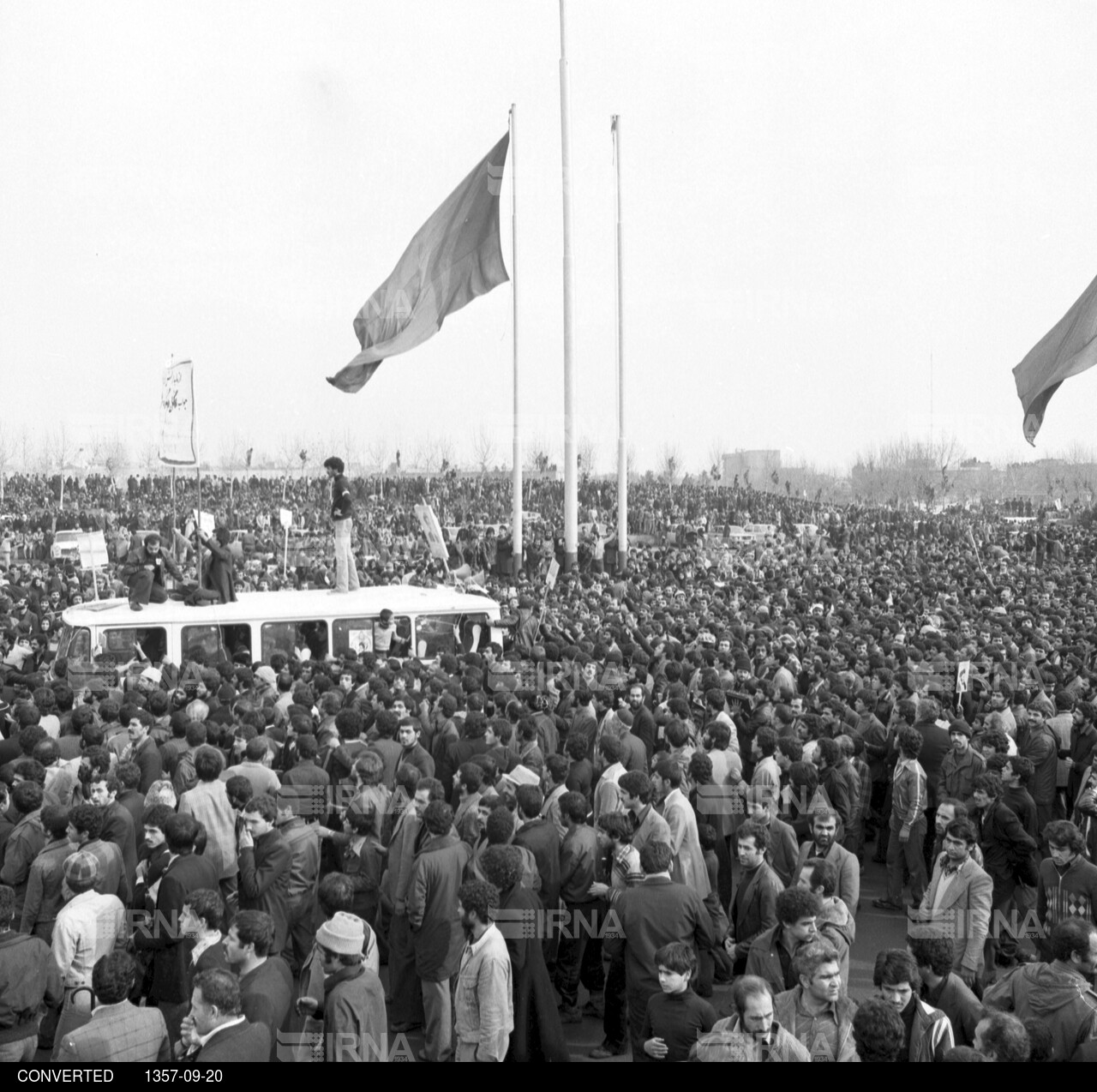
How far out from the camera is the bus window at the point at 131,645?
40.8 feet

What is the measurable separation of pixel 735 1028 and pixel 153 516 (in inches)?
1679

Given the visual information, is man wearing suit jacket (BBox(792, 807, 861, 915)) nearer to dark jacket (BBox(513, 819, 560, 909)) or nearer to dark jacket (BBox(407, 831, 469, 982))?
dark jacket (BBox(513, 819, 560, 909))

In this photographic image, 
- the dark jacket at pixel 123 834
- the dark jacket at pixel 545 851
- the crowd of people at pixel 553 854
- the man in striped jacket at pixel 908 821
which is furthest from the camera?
the man in striped jacket at pixel 908 821

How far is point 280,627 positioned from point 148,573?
62.2 inches

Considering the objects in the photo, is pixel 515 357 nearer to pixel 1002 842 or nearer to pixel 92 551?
pixel 92 551

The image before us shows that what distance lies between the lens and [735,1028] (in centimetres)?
473

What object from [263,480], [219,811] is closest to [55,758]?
[219,811]

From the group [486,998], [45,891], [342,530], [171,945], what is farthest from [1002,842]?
[342,530]

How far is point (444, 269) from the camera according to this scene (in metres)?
20.3

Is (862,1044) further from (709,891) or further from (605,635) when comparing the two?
(605,635)

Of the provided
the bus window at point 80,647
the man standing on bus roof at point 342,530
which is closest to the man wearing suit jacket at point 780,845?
the bus window at point 80,647

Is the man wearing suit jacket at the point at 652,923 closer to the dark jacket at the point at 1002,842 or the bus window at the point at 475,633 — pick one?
the dark jacket at the point at 1002,842

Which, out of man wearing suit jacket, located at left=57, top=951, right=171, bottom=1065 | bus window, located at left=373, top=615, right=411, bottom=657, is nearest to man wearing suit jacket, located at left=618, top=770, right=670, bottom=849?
man wearing suit jacket, located at left=57, top=951, right=171, bottom=1065

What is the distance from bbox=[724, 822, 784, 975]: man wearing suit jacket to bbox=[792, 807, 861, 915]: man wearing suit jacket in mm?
234
